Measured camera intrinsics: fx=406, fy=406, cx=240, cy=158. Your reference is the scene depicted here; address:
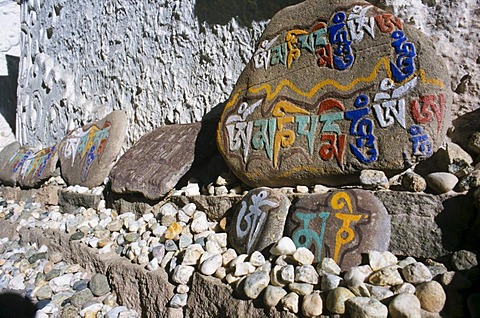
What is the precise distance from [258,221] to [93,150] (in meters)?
1.84

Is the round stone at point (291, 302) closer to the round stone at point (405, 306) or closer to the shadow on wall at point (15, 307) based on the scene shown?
the round stone at point (405, 306)

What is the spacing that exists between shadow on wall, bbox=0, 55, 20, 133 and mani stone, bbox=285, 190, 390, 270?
4.90 meters

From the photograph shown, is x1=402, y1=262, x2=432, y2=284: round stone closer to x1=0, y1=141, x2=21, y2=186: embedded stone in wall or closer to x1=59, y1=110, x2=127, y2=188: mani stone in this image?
x1=59, y1=110, x2=127, y2=188: mani stone

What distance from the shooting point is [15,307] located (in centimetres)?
192

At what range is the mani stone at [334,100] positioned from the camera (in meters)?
1.31

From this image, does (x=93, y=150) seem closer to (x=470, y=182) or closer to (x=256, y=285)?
(x=256, y=285)

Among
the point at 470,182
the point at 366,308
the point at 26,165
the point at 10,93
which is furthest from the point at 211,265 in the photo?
the point at 10,93

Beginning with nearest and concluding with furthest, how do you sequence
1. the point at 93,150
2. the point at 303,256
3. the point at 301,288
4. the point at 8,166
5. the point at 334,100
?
the point at 301,288
the point at 303,256
the point at 334,100
the point at 93,150
the point at 8,166

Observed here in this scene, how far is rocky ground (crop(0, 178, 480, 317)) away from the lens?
38.0 inches

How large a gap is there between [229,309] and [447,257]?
0.65 metres

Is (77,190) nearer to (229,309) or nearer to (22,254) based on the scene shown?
(22,254)

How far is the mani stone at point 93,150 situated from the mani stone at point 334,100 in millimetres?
1189

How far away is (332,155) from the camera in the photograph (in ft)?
4.80

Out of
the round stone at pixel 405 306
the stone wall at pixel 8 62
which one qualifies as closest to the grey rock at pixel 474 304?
the round stone at pixel 405 306
